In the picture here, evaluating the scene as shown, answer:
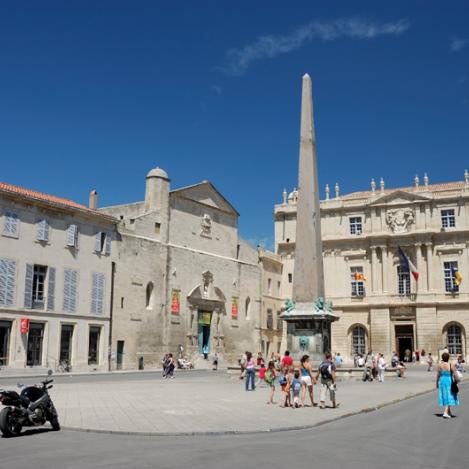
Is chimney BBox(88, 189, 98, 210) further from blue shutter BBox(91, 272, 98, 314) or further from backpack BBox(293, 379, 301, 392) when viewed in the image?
backpack BBox(293, 379, 301, 392)

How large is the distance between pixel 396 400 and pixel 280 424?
6.52 metres

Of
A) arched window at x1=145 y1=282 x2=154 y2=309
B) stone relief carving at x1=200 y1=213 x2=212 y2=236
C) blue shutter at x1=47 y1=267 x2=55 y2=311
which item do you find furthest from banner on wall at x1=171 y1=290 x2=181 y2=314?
blue shutter at x1=47 y1=267 x2=55 y2=311

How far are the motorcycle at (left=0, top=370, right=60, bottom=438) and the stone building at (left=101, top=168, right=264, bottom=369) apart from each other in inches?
1017

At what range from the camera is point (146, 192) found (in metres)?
40.8

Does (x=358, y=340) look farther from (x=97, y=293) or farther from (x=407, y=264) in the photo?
(x=97, y=293)

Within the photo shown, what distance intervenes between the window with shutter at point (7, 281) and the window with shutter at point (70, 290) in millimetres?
3266

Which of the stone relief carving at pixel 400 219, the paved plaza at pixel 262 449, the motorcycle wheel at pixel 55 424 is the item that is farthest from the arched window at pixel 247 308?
the motorcycle wheel at pixel 55 424

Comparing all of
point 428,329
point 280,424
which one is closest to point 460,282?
point 428,329

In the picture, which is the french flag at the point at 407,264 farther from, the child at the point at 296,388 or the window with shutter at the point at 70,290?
the child at the point at 296,388

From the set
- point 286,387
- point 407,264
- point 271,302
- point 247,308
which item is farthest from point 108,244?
point 407,264

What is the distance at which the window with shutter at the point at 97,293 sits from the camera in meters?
34.4

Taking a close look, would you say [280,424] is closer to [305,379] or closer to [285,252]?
[305,379]

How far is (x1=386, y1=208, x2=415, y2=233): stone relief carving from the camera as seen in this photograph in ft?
164

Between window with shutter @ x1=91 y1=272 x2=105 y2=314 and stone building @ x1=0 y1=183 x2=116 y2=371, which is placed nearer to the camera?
stone building @ x1=0 y1=183 x2=116 y2=371
